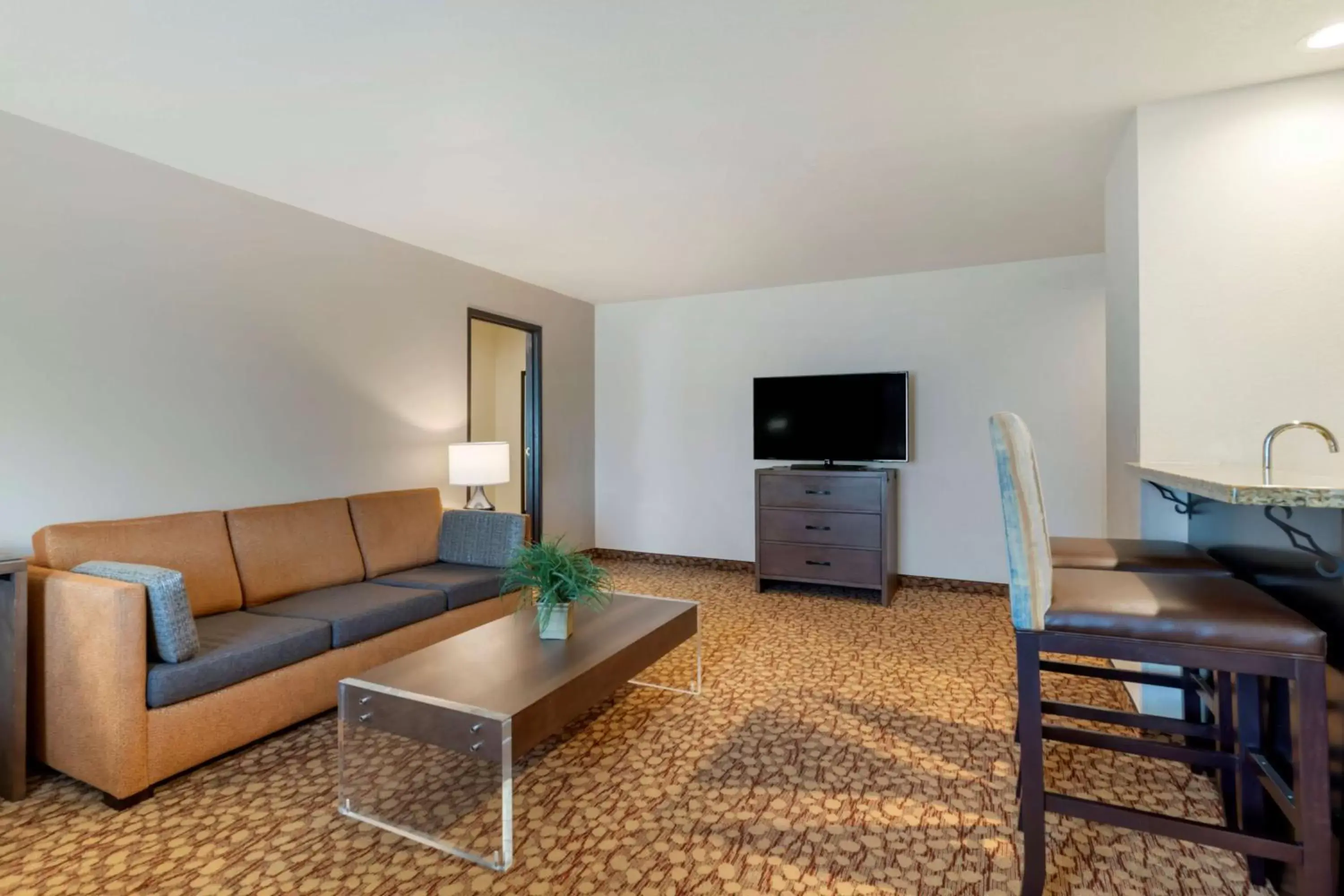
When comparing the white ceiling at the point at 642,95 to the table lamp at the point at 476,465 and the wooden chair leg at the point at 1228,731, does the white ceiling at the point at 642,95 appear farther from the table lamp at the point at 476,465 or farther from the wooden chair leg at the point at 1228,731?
the wooden chair leg at the point at 1228,731

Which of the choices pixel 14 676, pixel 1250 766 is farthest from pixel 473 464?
pixel 1250 766

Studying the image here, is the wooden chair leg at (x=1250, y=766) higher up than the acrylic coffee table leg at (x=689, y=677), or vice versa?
the wooden chair leg at (x=1250, y=766)

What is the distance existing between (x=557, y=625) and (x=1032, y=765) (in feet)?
5.14

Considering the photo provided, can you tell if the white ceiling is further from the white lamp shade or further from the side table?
the side table

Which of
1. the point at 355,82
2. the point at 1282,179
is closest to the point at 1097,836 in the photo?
the point at 1282,179

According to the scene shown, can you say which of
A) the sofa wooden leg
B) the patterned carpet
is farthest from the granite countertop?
the sofa wooden leg

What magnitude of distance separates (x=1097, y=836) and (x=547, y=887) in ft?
5.19

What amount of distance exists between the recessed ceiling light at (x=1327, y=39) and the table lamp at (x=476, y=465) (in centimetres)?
388

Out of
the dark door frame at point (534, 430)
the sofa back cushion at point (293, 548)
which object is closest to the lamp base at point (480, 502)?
the sofa back cushion at point (293, 548)

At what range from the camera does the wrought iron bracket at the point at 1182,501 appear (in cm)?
231

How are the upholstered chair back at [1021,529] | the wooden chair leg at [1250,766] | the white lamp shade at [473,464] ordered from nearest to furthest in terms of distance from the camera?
the upholstered chair back at [1021,529], the wooden chair leg at [1250,766], the white lamp shade at [473,464]

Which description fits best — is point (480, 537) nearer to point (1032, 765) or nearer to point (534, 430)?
point (534, 430)

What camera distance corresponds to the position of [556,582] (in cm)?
237

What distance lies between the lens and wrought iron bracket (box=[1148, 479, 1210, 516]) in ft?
7.57
